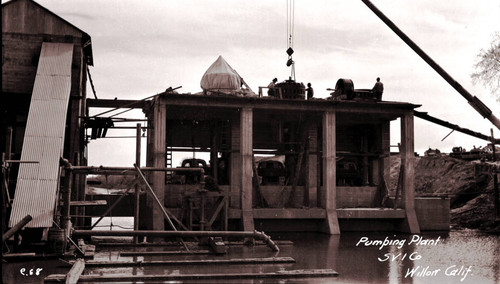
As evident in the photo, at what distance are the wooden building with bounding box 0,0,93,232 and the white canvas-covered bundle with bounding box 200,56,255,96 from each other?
30.2 feet

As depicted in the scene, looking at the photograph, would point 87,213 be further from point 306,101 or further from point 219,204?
point 306,101

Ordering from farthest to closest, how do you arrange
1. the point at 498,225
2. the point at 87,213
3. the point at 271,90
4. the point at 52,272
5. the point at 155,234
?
the point at 498,225 < the point at 271,90 < the point at 87,213 < the point at 155,234 < the point at 52,272

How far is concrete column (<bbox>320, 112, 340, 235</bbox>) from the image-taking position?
33.1m

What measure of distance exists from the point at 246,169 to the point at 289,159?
6.59m

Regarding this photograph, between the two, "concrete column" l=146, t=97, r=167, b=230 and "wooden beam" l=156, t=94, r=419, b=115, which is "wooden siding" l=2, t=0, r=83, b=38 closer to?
"concrete column" l=146, t=97, r=167, b=230

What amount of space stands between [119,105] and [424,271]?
68.5 ft

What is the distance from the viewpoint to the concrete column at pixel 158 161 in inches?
1200

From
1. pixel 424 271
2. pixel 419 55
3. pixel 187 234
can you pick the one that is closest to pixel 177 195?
pixel 187 234

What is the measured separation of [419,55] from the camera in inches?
1039

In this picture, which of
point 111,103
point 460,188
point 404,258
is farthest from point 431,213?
point 111,103

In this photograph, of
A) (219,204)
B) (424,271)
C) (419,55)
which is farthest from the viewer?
(219,204)

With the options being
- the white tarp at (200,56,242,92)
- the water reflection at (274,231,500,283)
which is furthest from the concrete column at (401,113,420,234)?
the white tarp at (200,56,242,92)

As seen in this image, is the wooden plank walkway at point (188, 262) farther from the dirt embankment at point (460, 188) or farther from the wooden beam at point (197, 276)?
the dirt embankment at point (460, 188)

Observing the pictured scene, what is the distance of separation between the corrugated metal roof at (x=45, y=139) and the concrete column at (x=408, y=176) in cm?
2007
